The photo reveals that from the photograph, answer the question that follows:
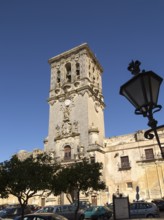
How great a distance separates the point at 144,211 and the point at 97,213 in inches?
193

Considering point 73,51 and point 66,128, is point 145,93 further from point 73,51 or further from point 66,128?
point 73,51

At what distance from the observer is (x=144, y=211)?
1638 cm

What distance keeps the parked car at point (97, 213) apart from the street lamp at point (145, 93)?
59.7ft

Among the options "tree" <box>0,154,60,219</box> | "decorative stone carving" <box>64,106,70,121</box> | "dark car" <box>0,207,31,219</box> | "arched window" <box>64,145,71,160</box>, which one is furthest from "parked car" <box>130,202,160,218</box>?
"decorative stone carving" <box>64,106,70,121</box>

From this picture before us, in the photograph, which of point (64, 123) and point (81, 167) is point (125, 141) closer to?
point (64, 123)

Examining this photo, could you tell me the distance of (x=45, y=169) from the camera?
16.1m

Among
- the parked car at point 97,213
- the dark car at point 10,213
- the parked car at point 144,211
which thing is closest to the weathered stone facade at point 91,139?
the parked car at point 97,213

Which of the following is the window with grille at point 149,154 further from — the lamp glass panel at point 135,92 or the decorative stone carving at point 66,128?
the lamp glass panel at point 135,92

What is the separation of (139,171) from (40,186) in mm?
20047

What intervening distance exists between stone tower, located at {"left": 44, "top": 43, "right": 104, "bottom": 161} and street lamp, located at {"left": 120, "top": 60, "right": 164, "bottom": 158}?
29.3m

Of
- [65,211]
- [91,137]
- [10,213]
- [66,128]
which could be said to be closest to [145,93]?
[65,211]

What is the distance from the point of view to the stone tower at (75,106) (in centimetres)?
3466

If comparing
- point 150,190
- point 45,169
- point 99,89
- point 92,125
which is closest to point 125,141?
point 92,125

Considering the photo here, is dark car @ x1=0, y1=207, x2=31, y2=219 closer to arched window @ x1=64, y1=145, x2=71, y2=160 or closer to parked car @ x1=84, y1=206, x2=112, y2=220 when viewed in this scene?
parked car @ x1=84, y1=206, x2=112, y2=220
